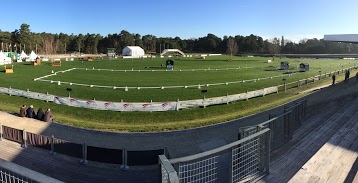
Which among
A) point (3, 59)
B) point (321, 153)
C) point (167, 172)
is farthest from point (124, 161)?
point (3, 59)

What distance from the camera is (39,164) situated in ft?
37.9

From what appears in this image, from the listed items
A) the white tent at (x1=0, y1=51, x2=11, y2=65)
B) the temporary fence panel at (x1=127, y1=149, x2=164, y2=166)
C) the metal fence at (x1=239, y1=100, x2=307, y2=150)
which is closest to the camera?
the metal fence at (x1=239, y1=100, x2=307, y2=150)

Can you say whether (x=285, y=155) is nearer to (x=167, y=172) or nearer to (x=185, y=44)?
(x=167, y=172)

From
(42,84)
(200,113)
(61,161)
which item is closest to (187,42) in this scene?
(42,84)

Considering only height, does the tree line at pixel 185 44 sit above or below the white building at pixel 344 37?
above

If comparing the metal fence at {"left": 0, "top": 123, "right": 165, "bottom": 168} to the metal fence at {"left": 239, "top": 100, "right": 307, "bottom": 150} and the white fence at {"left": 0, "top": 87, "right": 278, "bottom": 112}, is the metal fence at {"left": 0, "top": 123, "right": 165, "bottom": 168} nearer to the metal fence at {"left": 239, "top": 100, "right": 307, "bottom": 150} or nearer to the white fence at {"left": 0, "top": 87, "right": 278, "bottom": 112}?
the metal fence at {"left": 239, "top": 100, "right": 307, "bottom": 150}

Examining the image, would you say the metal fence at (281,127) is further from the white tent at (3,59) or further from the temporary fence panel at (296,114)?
the white tent at (3,59)

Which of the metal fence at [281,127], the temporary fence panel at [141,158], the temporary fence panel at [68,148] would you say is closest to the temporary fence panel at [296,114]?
the metal fence at [281,127]

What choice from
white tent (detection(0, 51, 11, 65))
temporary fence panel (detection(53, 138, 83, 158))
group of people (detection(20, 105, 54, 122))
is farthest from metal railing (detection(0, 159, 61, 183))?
white tent (detection(0, 51, 11, 65))

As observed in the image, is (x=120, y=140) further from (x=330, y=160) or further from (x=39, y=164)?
(x=330, y=160)

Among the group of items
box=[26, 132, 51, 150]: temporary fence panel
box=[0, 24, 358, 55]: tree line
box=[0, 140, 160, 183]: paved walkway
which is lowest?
box=[0, 140, 160, 183]: paved walkway

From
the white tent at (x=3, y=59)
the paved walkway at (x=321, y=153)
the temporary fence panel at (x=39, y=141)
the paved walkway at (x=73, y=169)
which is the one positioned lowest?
the paved walkway at (x=73, y=169)

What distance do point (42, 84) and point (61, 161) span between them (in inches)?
1087

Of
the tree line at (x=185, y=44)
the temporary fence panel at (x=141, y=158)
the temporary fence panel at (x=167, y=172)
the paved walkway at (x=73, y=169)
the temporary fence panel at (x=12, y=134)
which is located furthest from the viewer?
the tree line at (x=185, y=44)
